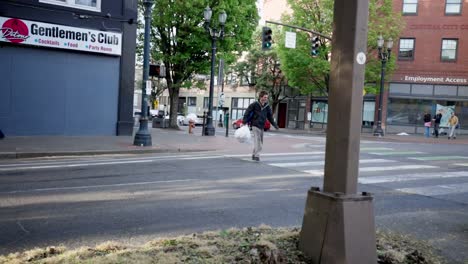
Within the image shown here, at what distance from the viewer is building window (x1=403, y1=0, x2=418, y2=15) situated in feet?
118

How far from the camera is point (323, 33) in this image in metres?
33.7

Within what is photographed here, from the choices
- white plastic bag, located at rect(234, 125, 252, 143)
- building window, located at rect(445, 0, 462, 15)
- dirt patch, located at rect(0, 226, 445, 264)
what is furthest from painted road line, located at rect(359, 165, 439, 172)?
building window, located at rect(445, 0, 462, 15)

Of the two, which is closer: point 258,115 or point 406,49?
point 258,115

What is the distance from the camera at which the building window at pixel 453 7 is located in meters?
34.6

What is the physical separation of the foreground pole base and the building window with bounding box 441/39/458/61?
3532cm

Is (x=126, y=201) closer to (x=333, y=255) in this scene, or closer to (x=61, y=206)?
(x=61, y=206)

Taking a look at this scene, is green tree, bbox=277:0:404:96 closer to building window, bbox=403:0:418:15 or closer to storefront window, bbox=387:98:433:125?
building window, bbox=403:0:418:15

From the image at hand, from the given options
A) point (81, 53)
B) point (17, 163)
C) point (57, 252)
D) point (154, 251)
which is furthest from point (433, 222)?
point (81, 53)

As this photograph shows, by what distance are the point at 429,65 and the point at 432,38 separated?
213 centimetres

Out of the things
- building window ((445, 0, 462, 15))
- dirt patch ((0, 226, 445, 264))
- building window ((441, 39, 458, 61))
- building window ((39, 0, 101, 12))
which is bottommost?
dirt patch ((0, 226, 445, 264))

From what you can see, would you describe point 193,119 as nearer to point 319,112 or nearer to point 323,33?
point 323,33

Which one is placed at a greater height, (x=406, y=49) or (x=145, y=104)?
(x=406, y=49)

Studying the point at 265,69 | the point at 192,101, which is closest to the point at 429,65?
the point at 265,69

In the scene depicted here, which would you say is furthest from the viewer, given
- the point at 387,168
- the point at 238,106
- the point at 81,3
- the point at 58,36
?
the point at 238,106
